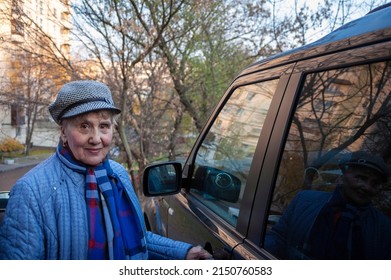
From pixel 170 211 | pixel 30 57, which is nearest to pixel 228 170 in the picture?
pixel 170 211

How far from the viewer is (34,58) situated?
798 cm

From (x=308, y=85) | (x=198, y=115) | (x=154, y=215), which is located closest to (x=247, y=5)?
(x=198, y=115)

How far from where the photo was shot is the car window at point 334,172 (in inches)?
44.6

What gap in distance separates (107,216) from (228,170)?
0.87 m

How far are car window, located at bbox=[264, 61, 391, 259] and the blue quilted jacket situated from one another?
70 cm

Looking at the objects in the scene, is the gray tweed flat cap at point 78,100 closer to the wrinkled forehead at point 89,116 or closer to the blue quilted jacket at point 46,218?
the wrinkled forehead at point 89,116

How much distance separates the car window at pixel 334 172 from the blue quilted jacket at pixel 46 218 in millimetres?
705

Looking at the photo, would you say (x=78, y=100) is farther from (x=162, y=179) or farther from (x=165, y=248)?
(x=162, y=179)

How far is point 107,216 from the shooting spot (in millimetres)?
1395

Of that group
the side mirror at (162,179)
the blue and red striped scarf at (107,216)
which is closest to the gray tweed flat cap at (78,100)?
the blue and red striped scarf at (107,216)

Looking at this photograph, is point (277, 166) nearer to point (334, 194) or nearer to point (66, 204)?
point (334, 194)

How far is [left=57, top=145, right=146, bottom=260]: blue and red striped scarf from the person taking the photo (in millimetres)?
1369

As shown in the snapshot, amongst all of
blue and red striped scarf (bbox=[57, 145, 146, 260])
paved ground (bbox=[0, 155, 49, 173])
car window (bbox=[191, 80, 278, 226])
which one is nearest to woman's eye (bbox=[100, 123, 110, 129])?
blue and red striped scarf (bbox=[57, 145, 146, 260])

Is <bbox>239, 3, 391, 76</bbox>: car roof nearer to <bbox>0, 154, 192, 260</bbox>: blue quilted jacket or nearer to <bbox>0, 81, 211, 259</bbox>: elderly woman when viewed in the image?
<bbox>0, 81, 211, 259</bbox>: elderly woman
